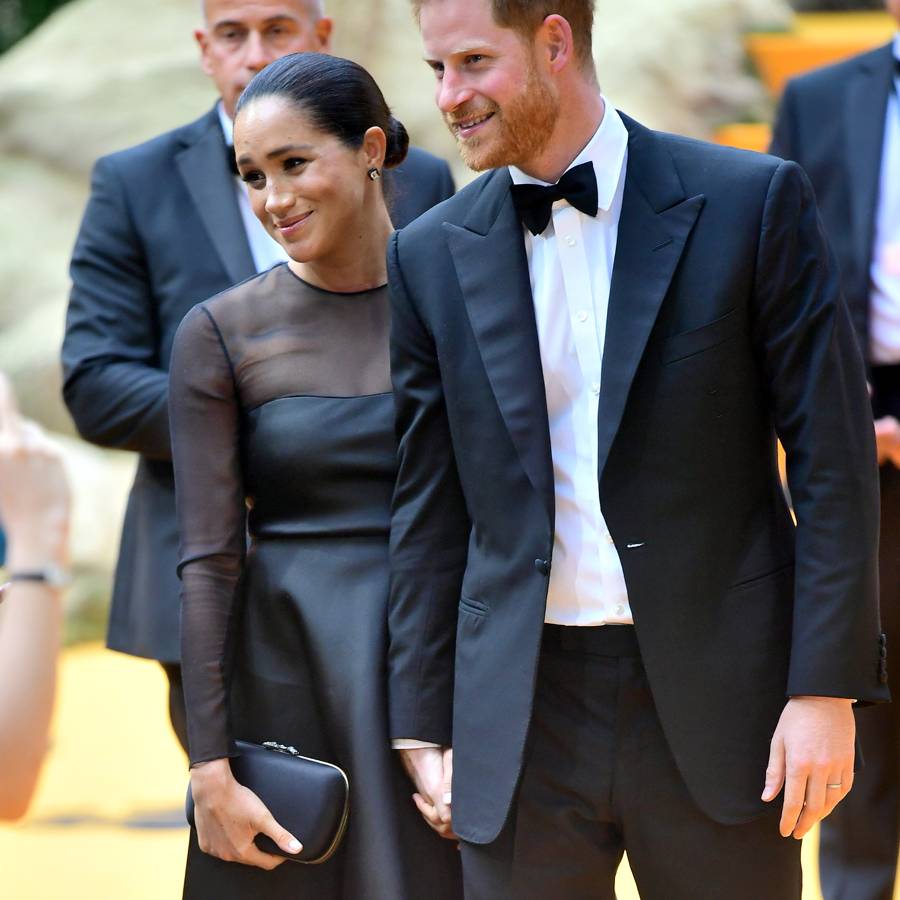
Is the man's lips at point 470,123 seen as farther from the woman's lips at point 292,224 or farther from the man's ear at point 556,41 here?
the woman's lips at point 292,224

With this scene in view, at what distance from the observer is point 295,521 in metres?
2.54

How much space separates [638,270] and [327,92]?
675 mm

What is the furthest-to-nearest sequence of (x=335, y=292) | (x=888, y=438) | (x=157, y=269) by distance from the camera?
(x=157, y=269) < (x=888, y=438) < (x=335, y=292)

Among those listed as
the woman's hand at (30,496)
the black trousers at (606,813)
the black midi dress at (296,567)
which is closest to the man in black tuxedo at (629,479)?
the black trousers at (606,813)

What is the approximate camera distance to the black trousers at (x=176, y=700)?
3.14m

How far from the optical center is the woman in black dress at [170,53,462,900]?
2443 millimetres

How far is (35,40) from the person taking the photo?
9836mm

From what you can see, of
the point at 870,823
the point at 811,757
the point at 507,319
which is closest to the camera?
the point at 811,757

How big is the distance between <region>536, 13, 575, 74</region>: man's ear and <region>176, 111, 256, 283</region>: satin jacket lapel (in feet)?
3.90

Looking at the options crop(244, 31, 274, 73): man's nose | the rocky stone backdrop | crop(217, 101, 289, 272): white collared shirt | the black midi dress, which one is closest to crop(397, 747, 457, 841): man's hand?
the black midi dress

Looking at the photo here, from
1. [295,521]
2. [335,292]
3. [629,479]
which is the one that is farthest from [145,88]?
[629,479]

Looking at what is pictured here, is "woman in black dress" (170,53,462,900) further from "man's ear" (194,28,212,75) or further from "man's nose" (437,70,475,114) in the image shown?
"man's ear" (194,28,212,75)

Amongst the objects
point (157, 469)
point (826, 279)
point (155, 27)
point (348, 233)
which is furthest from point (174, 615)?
point (155, 27)

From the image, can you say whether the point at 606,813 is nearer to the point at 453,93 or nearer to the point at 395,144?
the point at 453,93
